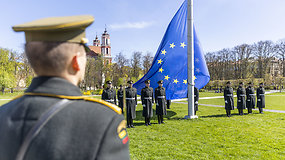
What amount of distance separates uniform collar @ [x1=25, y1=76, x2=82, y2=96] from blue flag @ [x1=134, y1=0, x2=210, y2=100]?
850 cm

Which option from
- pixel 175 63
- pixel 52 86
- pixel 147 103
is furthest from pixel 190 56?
pixel 52 86

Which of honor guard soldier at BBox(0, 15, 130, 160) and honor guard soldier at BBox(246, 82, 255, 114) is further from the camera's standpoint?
honor guard soldier at BBox(246, 82, 255, 114)

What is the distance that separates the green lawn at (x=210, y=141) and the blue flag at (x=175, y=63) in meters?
2.05

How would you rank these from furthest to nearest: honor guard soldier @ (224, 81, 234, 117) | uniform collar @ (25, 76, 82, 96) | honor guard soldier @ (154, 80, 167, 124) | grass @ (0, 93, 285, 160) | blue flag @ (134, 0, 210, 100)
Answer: honor guard soldier @ (224, 81, 234, 117) → blue flag @ (134, 0, 210, 100) → honor guard soldier @ (154, 80, 167, 124) → grass @ (0, 93, 285, 160) → uniform collar @ (25, 76, 82, 96)

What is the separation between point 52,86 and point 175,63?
350 inches

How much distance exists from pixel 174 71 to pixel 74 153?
8.92m

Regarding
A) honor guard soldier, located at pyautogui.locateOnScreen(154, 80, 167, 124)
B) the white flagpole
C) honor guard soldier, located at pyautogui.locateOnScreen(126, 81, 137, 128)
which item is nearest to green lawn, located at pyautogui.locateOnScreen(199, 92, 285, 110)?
the white flagpole

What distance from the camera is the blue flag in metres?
9.59

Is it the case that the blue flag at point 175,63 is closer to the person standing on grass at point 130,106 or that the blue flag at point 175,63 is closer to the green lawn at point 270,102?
the person standing on grass at point 130,106

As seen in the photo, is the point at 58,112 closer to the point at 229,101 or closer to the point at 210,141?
the point at 210,141

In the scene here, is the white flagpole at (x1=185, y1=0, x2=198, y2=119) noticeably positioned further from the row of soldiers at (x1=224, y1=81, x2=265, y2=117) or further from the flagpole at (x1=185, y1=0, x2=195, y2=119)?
the row of soldiers at (x1=224, y1=81, x2=265, y2=117)

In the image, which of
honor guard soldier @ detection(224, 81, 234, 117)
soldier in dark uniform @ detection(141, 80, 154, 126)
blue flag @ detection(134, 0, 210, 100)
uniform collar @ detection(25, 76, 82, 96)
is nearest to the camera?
uniform collar @ detection(25, 76, 82, 96)

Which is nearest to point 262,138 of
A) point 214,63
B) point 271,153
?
point 271,153

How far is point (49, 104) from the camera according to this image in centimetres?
108
